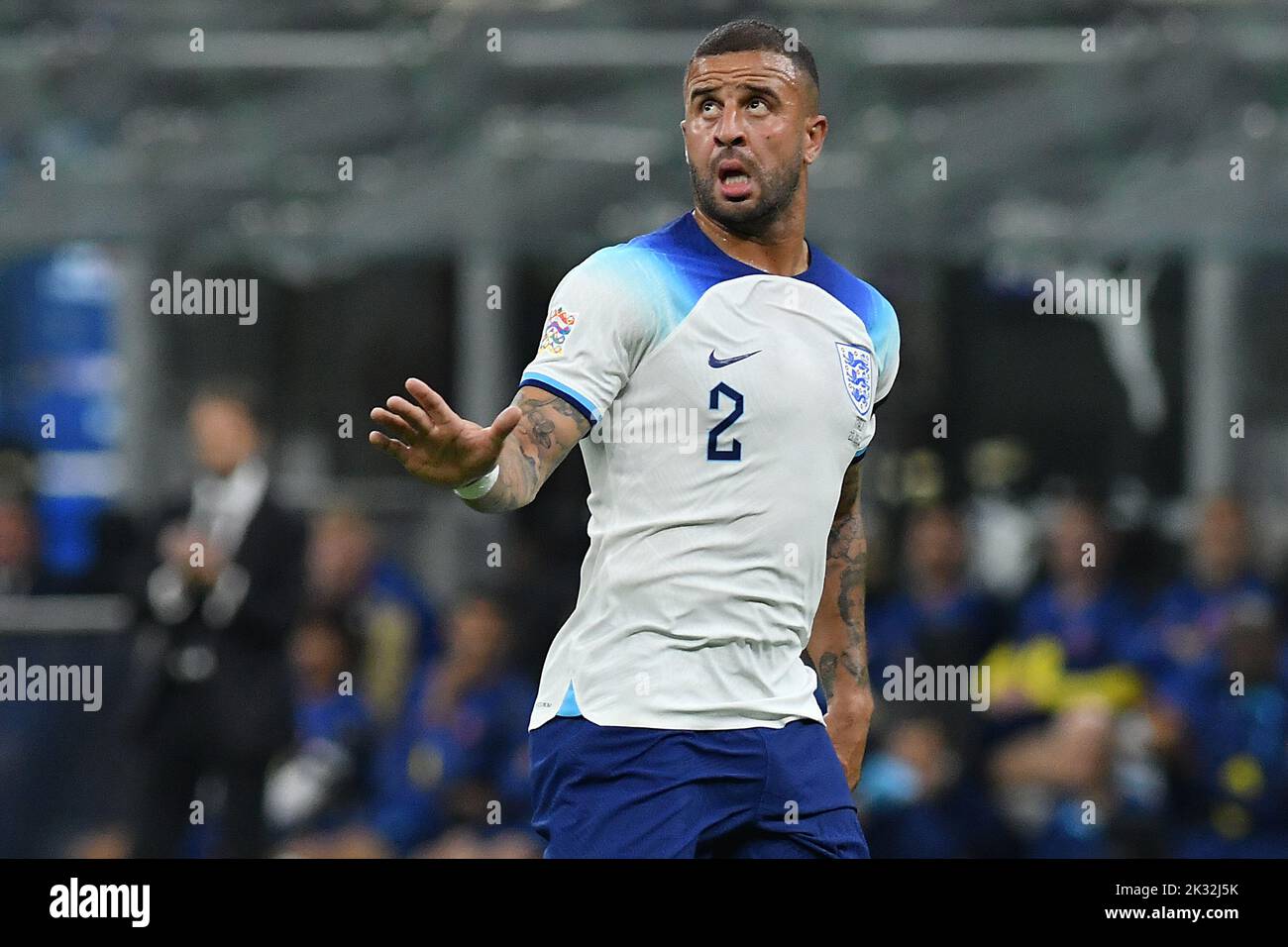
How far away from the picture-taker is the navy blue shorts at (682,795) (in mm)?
4012

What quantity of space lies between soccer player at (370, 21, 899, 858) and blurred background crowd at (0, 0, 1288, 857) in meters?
4.27

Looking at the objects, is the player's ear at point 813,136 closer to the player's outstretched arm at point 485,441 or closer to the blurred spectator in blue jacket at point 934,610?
the player's outstretched arm at point 485,441

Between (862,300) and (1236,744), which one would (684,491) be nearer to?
(862,300)

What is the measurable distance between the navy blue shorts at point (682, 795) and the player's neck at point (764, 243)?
91cm

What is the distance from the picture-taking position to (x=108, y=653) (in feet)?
28.3

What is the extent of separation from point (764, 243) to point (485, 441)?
0.87 meters

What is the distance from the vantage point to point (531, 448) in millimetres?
3922

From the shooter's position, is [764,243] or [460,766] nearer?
[764,243]

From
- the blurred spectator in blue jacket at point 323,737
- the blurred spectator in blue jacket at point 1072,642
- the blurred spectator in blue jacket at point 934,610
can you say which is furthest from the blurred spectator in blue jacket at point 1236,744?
the blurred spectator in blue jacket at point 323,737

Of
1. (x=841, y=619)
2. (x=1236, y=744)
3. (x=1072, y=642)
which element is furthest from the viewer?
(x=1072, y=642)

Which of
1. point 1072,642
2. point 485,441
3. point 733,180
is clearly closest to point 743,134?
point 733,180

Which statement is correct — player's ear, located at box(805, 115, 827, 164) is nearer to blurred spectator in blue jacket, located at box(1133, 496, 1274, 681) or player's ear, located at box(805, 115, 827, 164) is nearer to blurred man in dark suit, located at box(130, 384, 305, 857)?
blurred man in dark suit, located at box(130, 384, 305, 857)
